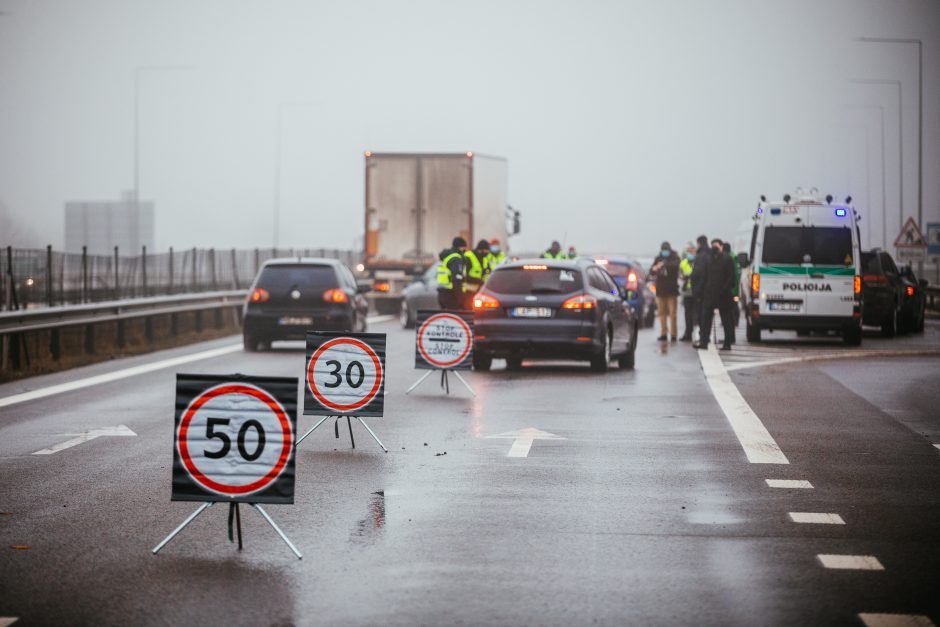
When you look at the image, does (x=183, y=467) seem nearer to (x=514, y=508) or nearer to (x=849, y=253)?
(x=514, y=508)

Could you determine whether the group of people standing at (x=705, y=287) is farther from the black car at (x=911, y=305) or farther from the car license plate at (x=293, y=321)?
the car license plate at (x=293, y=321)

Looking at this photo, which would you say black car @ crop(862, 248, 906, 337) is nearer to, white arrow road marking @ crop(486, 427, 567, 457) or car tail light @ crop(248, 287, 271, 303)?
car tail light @ crop(248, 287, 271, 303)

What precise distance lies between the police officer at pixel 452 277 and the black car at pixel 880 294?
11.2m

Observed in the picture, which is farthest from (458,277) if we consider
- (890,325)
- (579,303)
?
(890,325)

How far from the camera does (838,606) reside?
22.0ft

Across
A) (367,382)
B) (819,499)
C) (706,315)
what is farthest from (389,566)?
(706,315)

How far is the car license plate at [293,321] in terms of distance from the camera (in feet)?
81.9

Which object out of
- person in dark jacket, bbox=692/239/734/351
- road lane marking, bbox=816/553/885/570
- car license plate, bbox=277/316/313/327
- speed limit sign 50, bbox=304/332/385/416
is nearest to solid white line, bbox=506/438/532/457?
speed limit sign 50, bbox=304/332/385/416

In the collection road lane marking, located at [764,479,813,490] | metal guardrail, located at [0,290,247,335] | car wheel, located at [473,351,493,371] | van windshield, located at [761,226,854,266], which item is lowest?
road lane marking, located at [764,479,813,490]

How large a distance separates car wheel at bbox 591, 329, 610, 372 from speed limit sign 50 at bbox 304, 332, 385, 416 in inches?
329

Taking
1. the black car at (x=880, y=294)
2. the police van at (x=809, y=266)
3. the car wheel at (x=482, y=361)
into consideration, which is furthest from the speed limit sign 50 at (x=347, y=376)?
the black car at (x=880, y=294)

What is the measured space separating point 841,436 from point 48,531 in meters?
7.39

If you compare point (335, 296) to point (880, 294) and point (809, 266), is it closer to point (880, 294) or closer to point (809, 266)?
point (809, 266)

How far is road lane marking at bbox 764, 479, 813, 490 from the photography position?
34.0 ft
